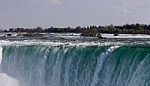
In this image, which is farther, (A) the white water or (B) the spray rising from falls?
(A) the white water

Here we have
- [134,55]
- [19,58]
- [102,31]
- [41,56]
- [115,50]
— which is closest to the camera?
[134,55]

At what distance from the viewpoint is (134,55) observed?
27.3 meters

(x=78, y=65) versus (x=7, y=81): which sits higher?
(x=78, y=65)

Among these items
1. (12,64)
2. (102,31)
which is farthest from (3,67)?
(102,31)

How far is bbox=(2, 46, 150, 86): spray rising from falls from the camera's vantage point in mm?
26609

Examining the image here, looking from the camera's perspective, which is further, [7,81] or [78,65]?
[7,81]

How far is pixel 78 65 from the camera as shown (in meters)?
32.7

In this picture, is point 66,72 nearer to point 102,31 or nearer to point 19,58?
point 19,58

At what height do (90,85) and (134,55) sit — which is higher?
(134,55)

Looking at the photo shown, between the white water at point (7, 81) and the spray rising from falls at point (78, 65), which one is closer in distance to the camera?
the spray rising from falls at point (78, 65)

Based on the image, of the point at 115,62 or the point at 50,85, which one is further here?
the point at 50,85

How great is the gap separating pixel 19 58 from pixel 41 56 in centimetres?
330

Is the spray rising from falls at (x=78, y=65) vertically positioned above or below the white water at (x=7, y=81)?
above

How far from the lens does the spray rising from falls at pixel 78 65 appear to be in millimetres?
26609
